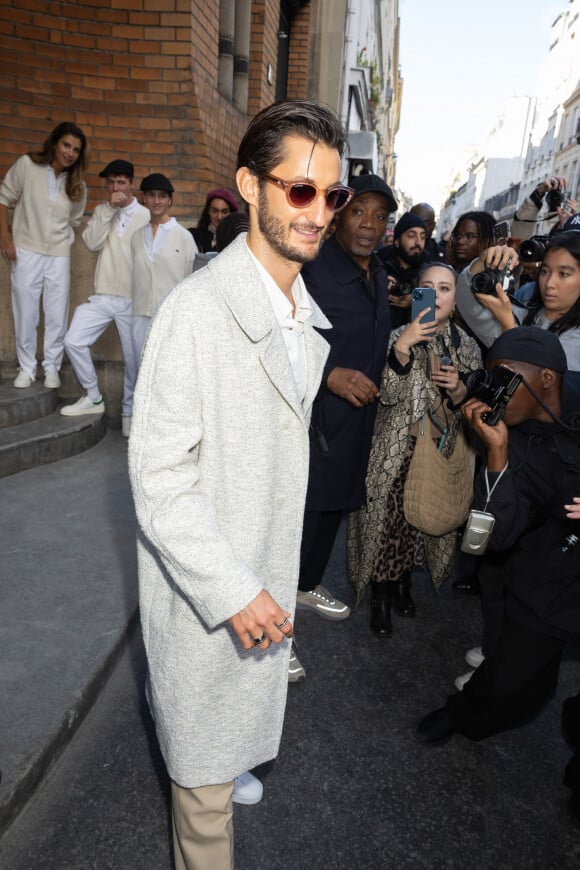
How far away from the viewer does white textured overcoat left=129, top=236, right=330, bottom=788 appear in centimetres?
133


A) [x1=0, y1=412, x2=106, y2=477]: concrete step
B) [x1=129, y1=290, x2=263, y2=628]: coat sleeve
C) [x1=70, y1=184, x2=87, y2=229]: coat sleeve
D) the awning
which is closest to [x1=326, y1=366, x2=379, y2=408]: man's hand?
[x1=129, y1=290, x2=263, y2=628]: coat sleeve

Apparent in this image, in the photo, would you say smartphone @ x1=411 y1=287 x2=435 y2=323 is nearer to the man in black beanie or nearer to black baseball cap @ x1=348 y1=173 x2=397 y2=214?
black baseball cap @ x1=348 y1=173 x2=397 y2=214

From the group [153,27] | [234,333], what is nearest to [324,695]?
[234,333]

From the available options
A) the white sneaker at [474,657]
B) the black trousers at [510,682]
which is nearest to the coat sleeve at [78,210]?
the white sneaker at [474,657]

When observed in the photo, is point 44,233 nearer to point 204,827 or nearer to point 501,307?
point 501,307

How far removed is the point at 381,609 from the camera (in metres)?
3.49

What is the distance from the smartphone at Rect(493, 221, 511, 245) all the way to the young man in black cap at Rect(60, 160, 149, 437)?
3.08 metres

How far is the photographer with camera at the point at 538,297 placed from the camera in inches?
113

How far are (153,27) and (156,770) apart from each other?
5.93 metres

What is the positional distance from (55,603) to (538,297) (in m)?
2.93

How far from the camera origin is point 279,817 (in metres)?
2.22

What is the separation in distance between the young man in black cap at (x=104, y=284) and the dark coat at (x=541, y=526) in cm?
419

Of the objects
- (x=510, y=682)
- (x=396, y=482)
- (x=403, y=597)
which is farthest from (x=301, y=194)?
(x=403, y=597)

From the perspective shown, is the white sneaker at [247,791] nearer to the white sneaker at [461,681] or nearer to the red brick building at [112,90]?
the white sneaker at [461,681]
